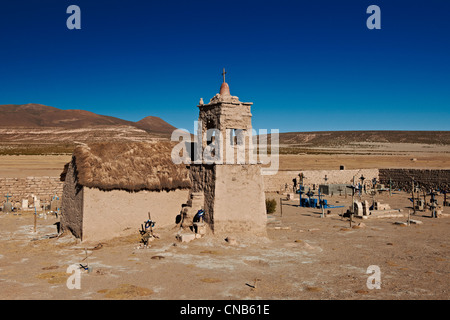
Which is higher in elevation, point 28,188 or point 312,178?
point 312,178

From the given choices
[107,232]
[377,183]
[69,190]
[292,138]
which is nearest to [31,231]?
[69,190]

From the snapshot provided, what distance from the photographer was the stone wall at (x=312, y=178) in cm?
3860

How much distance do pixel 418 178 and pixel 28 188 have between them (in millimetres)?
40121

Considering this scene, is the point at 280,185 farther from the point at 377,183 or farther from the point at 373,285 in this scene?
the point at 373,285

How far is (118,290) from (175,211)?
901cm

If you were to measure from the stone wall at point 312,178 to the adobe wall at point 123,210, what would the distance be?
1970 cm

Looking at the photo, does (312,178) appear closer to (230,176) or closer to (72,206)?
(230,176)

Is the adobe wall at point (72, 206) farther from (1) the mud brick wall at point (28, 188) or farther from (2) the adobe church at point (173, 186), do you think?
(1) the mud brick wall at point (28, 188)

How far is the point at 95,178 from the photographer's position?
1758 cm

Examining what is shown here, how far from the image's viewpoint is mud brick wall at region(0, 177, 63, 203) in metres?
28.7

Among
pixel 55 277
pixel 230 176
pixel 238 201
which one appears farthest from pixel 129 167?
pixel 55 277

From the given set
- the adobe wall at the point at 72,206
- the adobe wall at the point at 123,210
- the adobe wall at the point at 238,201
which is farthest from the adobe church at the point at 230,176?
the adobe wall at the point at 72,206

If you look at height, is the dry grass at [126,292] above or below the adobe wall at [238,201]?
below

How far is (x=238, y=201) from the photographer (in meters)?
18.2
